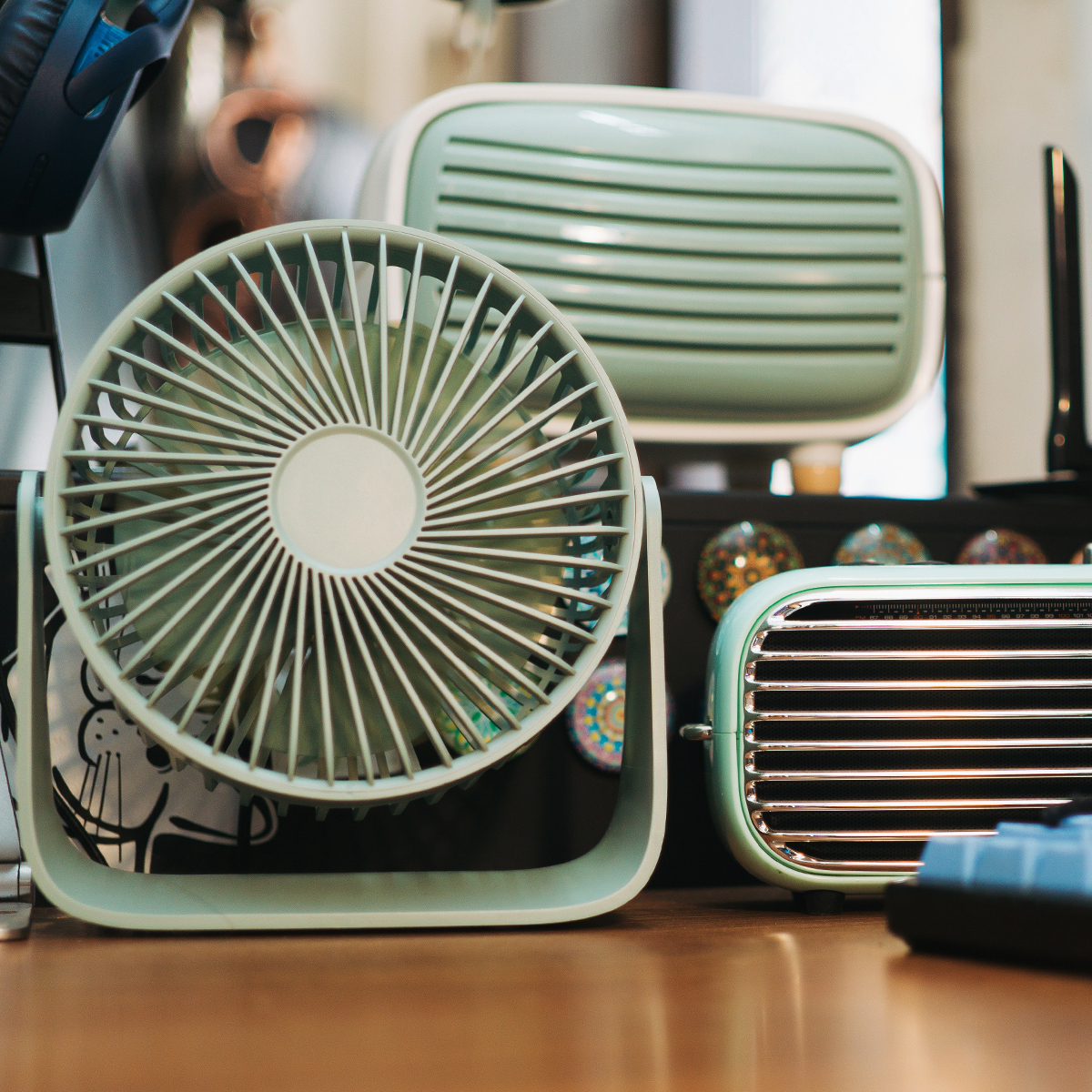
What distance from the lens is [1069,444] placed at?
0.93m

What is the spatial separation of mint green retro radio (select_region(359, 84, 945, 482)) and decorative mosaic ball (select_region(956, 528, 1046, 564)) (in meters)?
0.13

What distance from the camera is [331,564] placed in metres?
0.54

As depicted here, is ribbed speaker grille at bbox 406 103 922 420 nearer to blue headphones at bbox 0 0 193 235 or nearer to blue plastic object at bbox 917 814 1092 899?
blue headphones at bbox 0 0 193 235

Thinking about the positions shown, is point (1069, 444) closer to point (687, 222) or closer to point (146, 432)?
point (687, 222)

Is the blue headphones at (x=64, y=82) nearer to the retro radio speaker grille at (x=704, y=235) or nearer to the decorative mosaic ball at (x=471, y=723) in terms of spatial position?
the retro radio speaker grille at (x=704, y=235)

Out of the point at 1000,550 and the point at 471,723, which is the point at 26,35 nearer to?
the point at 471,723

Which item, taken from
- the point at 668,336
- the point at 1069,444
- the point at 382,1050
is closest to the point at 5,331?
the point at 668,336

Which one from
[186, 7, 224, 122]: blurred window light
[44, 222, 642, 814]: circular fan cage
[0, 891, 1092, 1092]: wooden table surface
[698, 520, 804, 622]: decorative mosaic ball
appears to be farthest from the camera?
[186, 7, 224, 122]: blurred window light

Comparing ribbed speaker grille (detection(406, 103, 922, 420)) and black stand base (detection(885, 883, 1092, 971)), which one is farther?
ribbed speaker grille (detection(406, 103, 922, 420))

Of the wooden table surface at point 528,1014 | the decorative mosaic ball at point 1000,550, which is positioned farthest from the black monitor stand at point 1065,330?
the wooden table surface at point 528,1014

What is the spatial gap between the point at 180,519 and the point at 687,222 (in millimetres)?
471

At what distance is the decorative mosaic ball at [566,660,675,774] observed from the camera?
75 cm

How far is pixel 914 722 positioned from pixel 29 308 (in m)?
0.71

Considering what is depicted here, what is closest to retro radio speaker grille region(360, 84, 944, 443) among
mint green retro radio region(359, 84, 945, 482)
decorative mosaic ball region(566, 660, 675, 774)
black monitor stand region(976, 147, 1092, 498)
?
mint green retro radio region(359, 84, 945, 482)
